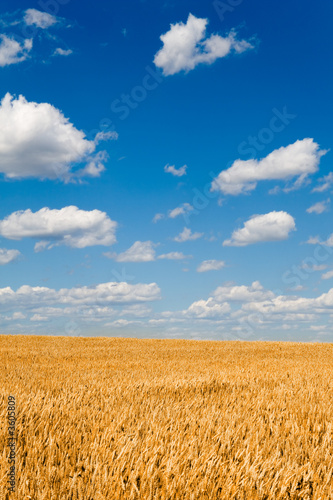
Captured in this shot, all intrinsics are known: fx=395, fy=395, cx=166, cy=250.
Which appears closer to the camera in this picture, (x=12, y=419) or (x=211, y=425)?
(x=12, y=419)

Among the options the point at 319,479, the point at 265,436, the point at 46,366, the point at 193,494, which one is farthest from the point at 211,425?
the point at 46,366

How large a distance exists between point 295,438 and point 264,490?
182 centimetres

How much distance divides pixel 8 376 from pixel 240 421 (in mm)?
8276

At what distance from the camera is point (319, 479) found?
3234 millimetres

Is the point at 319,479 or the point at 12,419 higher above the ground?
the point at 12,419

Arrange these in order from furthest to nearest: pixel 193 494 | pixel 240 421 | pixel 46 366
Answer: pixel 46 366 < pixel 240 421 < pixel 193 494

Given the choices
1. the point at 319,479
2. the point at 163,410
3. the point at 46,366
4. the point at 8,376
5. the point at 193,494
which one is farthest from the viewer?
the point at 46,366

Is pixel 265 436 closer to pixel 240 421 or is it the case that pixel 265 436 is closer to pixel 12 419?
pixel 240 421

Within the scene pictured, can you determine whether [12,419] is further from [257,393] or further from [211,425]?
[257,393]

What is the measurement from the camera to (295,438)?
4.55m

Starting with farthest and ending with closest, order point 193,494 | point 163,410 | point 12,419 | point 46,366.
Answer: point 46,366 < point 163,410 < point 12,419 < point 193,494

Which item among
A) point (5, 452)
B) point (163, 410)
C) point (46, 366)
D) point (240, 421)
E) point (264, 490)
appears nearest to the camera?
point (264, 490)

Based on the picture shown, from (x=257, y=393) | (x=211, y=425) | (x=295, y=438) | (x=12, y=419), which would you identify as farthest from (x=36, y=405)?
(x=257, y=393)

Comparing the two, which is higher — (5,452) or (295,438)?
(5,452)
